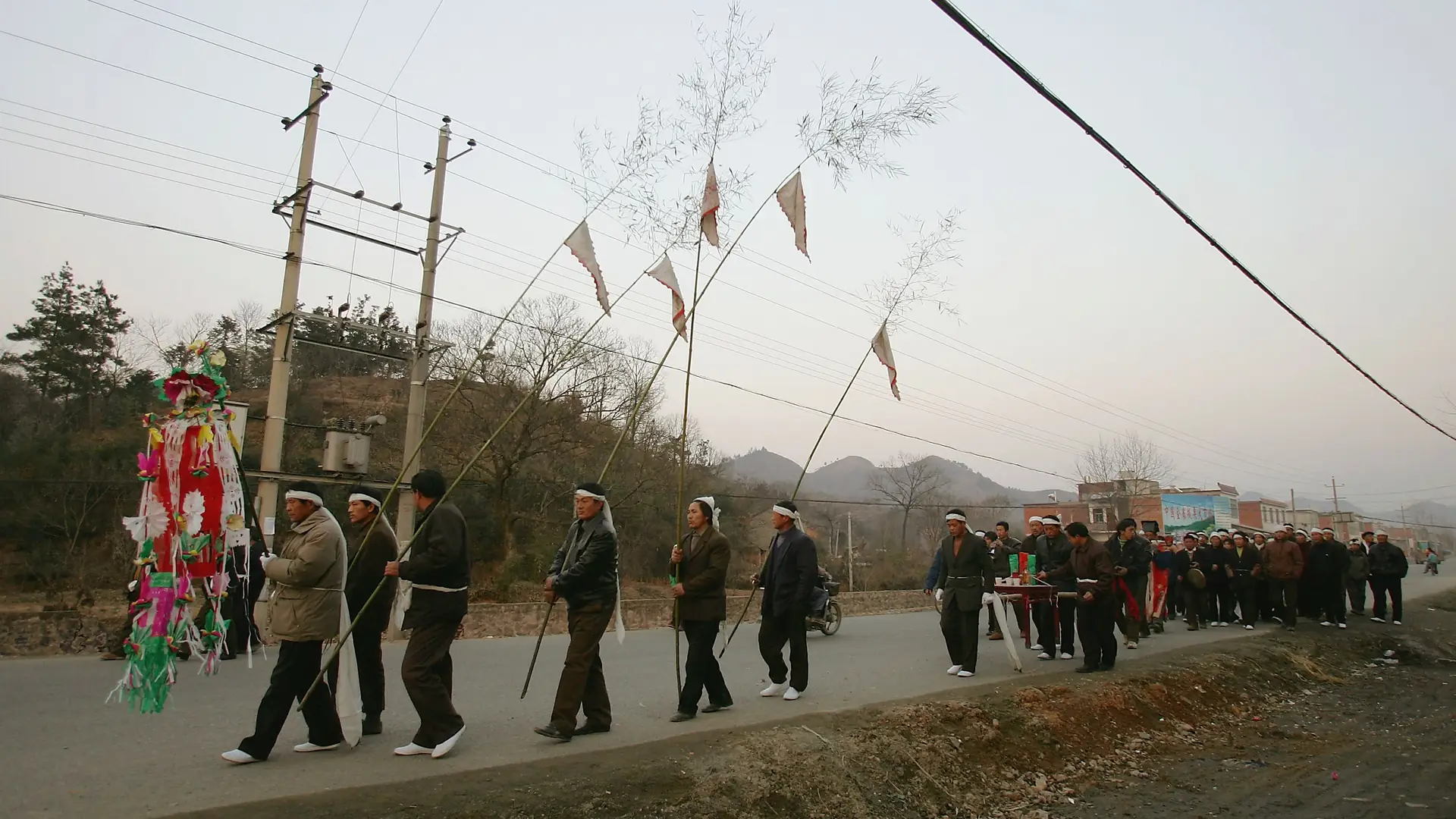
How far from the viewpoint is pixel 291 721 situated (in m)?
6.73

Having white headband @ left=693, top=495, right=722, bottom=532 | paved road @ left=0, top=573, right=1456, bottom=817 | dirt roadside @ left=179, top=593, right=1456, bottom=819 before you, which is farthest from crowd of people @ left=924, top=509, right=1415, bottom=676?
white headband @ left=693, top=495, right=722, bottom=532

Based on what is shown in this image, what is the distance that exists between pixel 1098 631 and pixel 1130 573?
3.46m

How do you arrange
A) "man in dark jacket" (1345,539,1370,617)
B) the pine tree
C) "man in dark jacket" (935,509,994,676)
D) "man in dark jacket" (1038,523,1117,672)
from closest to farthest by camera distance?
"man in dark jacket" (935,509,994,676) → "man in dark jacket" (1038,523,1117,672) → "man in dark jacket" (1345,539,1370,617) → the pine tree

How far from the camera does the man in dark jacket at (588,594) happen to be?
20.9ft

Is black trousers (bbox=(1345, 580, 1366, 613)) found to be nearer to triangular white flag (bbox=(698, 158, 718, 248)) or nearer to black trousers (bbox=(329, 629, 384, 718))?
triangular white flag (bbox=(698, 158, 718, 248))

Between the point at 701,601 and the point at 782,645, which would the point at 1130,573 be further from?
the point at 701,601

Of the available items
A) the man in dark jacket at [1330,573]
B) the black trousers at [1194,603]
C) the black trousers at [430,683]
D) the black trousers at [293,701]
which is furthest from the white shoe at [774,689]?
the man in dark jacket at [1330,573]

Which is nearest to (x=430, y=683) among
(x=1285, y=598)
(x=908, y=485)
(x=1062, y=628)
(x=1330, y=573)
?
(x=1062, y=628)

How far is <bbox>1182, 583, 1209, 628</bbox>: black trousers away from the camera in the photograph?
52.8ft

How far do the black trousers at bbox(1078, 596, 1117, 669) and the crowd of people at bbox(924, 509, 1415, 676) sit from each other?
0.01m

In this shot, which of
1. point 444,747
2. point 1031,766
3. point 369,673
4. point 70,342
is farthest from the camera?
point 70,342

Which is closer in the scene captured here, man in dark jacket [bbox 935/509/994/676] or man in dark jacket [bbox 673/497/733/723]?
man in dark jacket [bbox 673/497/733/723]

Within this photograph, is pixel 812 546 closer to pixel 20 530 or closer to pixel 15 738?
pixel 15 738

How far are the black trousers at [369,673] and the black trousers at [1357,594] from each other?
19793 millimetres
